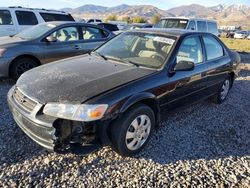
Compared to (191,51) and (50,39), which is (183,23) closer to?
(50,39)

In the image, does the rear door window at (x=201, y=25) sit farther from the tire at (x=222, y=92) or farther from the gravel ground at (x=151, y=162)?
the gravel ground at (x=151, y=162)

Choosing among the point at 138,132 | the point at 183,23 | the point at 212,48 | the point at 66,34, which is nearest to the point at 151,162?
the point at 138,132

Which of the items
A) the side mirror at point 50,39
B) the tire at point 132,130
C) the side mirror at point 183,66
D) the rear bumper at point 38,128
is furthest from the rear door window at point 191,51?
the side mirror at point 50,39

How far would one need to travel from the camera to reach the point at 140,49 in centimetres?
Answer: 386

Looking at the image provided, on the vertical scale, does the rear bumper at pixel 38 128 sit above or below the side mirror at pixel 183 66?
below

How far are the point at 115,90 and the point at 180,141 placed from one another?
148cm

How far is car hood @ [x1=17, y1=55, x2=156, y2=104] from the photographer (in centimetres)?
271

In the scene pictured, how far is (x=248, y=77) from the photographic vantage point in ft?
25.2

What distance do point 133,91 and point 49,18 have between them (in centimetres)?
740

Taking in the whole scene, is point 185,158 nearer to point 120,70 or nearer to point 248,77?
point 120,70

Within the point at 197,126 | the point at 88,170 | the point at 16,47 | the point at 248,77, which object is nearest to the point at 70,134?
the point at 88,170

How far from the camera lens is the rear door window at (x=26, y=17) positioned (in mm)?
8711

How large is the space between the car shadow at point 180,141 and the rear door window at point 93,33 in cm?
327

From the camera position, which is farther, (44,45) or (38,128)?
(44,45)
